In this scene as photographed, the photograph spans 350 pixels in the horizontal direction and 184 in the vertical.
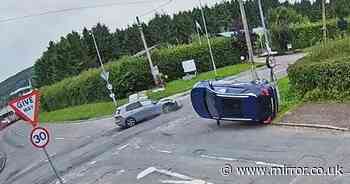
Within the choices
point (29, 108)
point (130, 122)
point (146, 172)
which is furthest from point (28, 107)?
point (130, 122)

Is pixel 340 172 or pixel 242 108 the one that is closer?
pixel 340 172

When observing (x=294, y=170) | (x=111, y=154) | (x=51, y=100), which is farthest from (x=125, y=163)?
(x=51, y=100)

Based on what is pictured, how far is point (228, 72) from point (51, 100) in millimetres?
32730

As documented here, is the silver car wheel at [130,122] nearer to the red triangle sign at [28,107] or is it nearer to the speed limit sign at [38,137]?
the speed limit sign at [38,137]

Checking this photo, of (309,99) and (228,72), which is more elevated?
(309,99)

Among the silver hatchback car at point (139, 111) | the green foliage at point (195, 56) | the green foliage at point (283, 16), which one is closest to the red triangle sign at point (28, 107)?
the silver hatchback car at point (139, 111)

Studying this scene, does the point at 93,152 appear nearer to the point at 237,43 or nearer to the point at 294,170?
the point at 294,170

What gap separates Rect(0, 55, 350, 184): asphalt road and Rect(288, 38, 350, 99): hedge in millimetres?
2782

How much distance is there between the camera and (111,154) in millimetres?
20969

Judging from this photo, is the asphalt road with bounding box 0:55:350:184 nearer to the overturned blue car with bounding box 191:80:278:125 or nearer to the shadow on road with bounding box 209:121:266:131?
the shadow on road with bounding box 209:121:266:131

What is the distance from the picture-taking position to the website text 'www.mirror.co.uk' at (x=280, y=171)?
1198 centimetres

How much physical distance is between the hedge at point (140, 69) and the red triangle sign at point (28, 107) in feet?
123

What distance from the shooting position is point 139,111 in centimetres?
3020

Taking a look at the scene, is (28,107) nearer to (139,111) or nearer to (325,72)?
(325,72)
